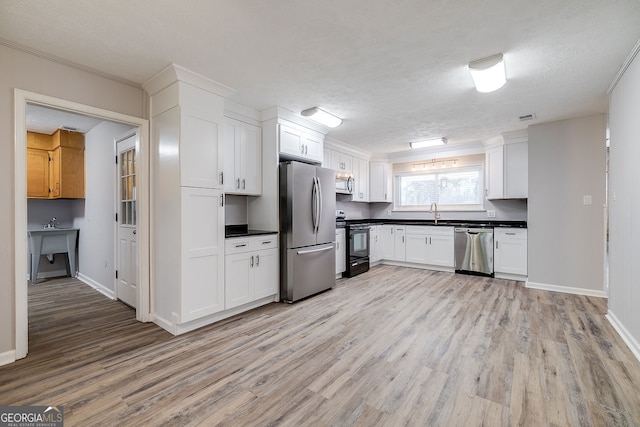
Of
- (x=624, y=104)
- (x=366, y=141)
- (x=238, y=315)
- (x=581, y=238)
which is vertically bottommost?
(x=238, y=315)

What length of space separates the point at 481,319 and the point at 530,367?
0.96m

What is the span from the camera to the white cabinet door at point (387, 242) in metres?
6.09

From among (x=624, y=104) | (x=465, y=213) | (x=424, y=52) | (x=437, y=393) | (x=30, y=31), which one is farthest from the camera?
(x=465, y=213)

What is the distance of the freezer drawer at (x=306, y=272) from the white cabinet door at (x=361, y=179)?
2103 mm

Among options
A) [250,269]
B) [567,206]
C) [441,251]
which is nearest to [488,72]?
[567,206]

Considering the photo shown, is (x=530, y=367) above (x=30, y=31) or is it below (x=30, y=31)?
below

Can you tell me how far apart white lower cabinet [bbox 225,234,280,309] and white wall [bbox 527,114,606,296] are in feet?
12.6

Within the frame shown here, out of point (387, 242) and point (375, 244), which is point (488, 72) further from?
point (387, 242)

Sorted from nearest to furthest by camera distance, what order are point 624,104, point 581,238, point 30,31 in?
point 30,31 < point 624,104 < point 581,238

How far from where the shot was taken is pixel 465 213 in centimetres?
581

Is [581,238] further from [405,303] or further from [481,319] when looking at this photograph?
[405,303]

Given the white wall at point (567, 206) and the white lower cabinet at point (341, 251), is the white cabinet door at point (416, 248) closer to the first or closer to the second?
the white lower cabinet at point (341, 251)

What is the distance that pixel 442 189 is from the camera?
240 inches

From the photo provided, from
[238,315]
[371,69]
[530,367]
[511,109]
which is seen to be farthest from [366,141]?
[530,367]
